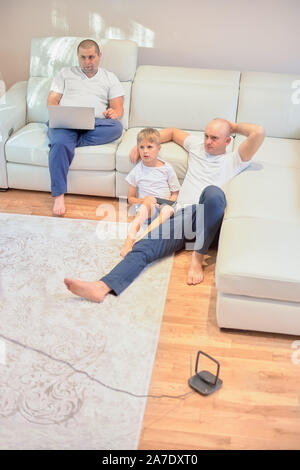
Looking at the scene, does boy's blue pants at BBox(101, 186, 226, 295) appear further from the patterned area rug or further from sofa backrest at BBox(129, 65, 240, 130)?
Result: sofa backrest at BBox(129, 65, 240, 130)

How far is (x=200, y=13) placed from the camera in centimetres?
389

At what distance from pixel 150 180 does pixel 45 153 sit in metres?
0.75

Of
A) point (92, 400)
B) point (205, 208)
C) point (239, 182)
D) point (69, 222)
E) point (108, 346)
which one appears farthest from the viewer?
point (69, 222)

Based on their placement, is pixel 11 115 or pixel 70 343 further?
pixel 11 115

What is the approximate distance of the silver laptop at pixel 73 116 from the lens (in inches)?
131

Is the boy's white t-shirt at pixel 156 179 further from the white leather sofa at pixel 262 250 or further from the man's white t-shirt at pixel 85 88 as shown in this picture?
the man's white t-shirt at pixel 85 88

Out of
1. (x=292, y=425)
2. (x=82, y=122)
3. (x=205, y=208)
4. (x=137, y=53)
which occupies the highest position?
(x=137, y=53)

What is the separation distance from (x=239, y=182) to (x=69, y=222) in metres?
1.05

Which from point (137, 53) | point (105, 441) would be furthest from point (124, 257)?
point (137, 53)

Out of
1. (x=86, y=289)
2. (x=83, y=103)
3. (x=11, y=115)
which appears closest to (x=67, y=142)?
(x=83, y=103)

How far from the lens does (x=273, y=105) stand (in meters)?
3.58

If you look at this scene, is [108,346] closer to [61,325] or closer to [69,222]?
[61,325]

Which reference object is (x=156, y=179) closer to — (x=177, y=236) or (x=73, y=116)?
(x=177, y=236)

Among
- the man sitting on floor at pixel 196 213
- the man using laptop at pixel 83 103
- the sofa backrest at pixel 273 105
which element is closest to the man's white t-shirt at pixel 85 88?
the man using laptop at pixel 83 103
